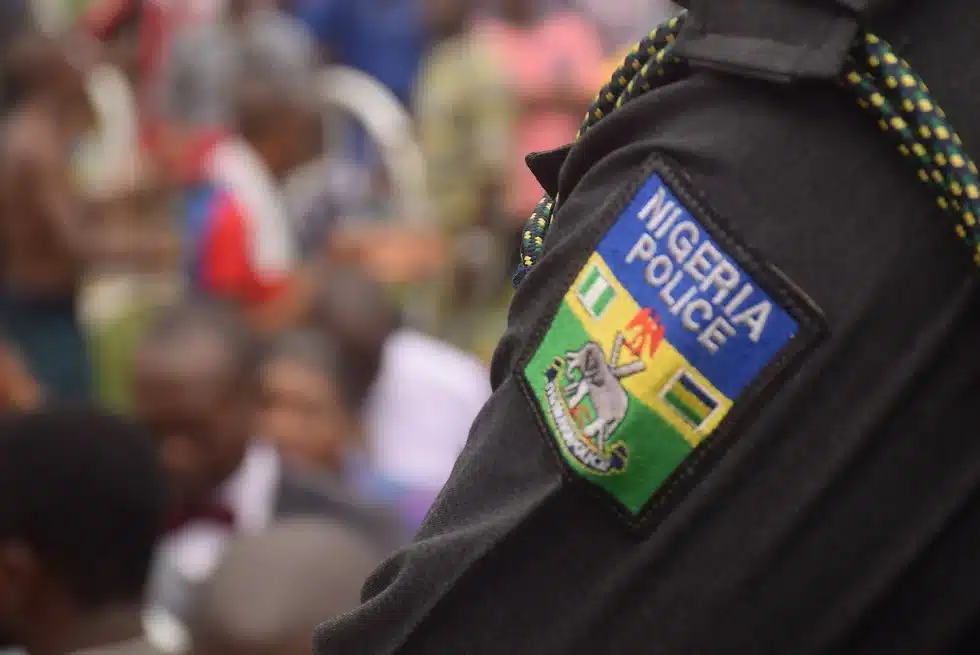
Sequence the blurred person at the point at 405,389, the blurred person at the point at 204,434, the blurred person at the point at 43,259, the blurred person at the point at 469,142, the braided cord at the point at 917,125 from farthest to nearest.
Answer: the blurred person at the point at 469,142
the blurred person at the point at 43,259
the blurred person at the point at 405,389
the blurred person at the point at 204,434
the braided cord at the point at 917,125

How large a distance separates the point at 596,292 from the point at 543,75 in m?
5.24

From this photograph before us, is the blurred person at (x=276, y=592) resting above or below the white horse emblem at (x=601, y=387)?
below

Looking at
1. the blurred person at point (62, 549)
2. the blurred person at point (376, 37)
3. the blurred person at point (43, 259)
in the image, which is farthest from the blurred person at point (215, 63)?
the blurred person at point (62, 549)

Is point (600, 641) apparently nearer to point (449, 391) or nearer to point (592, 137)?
point (592, 137)

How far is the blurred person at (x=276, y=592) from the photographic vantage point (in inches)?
86.1

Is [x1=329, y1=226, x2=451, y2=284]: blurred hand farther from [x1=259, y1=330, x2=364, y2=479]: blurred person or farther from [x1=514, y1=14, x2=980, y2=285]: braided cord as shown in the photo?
[x1=514, y1=14, x2=980, y2=285]: braided cord

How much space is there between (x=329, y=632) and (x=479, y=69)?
5167mm

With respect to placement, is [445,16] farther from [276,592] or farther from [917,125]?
[917,125]

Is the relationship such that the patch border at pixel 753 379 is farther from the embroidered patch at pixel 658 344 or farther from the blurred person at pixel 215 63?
the blurred person at pixel 215 63

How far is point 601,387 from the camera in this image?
0.81m

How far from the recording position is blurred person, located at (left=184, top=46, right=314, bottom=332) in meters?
4.23

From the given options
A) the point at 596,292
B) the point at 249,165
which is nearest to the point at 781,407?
the point at 596,292

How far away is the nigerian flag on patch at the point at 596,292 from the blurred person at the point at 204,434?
2.14 meters

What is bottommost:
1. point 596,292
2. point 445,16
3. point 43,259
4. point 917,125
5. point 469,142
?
point 43,259
